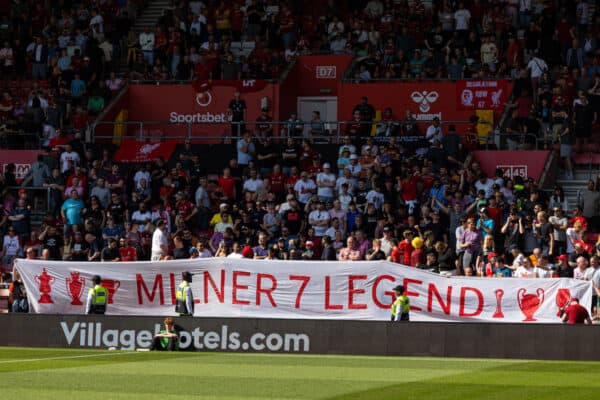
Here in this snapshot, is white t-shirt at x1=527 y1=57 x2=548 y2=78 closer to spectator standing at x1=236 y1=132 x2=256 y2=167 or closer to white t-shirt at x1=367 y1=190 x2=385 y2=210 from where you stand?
white t-shirt at x1=367 y1=190 x2=385 y2=210

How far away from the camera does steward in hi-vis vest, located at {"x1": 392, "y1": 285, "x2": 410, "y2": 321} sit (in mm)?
25875

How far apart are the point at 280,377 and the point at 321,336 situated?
6.06 meters

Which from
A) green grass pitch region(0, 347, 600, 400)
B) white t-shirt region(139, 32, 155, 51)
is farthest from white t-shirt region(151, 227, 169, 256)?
white t-shirt region(139, 32, 155, 51)

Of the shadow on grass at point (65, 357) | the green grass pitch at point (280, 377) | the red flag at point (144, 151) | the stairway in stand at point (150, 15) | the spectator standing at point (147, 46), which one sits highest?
the stairway in stand at point (150, 15)

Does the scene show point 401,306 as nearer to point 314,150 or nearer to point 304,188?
point 304,188

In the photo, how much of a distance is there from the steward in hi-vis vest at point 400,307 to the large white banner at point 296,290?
108 centimetres

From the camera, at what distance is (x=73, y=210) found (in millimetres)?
33250

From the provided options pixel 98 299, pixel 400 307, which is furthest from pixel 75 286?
pixel 400 307

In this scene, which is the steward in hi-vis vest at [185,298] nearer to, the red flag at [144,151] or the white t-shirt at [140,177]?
the white t-shirt at [140,177]

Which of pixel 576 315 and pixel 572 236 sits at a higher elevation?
pixel 572 236

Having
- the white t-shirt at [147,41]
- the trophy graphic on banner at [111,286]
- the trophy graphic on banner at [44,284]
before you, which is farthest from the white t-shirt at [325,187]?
the white t-shirt at [147,41]

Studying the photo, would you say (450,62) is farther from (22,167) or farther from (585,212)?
(22,167)

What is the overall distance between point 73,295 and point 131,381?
39.4ft

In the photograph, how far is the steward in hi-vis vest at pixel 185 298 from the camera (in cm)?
2708
